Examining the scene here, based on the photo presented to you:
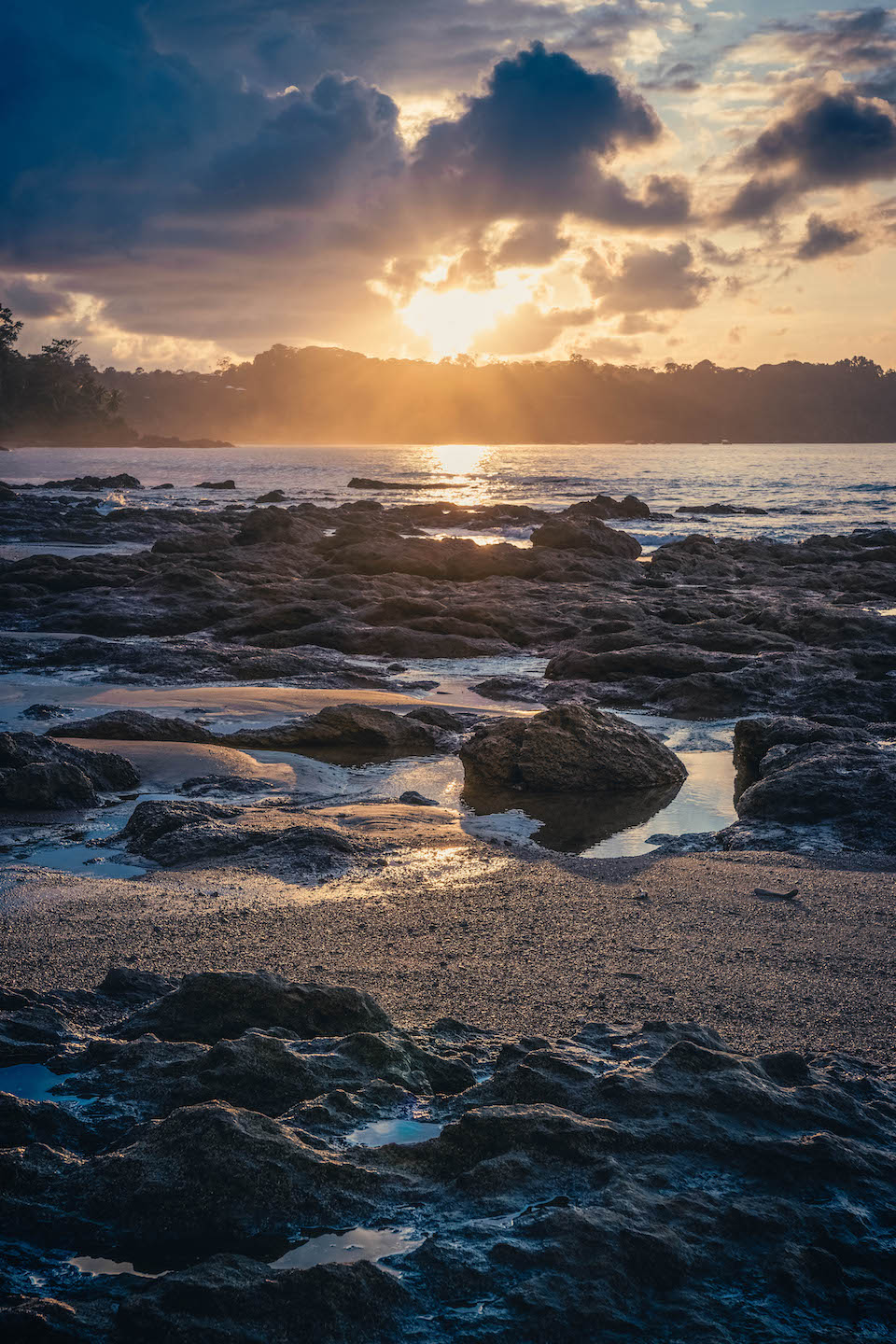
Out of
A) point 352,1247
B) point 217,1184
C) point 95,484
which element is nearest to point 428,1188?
point 352,1247

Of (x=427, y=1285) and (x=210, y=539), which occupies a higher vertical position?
(x=210, y=539)

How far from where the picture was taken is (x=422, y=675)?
36.5ft

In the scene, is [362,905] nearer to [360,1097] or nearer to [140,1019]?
[140,1019]

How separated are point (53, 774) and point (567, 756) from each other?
3236 millimetres

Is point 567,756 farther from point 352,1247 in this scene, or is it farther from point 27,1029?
point 352,1247

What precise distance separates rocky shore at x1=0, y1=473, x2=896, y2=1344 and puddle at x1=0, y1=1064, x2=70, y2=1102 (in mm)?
14

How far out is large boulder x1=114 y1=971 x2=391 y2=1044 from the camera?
2.95m

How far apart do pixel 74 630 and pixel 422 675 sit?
16.6ft

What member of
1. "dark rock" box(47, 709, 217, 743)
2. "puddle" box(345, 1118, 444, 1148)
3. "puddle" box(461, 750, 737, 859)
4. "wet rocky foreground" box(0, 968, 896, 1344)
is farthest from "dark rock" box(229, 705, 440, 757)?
"puddle" box(345, 1118, 444, 1148)

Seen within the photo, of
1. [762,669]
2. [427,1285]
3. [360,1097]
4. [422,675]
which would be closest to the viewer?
[427,1285]

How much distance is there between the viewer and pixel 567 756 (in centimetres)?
684

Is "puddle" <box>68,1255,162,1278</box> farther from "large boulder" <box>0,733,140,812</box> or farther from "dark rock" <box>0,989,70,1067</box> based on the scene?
"large boulder" <box>0,733,140,812</box>

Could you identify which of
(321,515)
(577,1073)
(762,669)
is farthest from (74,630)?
(321,515)

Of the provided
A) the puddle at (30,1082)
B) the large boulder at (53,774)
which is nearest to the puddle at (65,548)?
the large boulder at (53,774)
